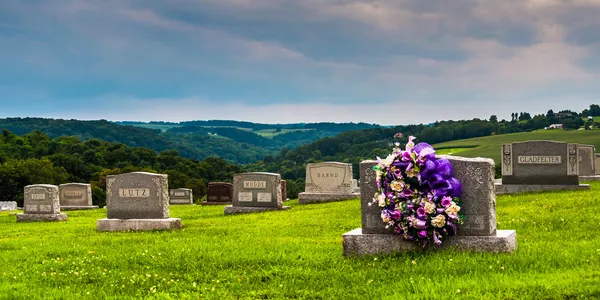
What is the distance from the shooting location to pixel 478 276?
7586 mm

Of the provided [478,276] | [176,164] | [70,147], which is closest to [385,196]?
[478,276]

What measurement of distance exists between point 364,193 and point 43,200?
1770 centimetres

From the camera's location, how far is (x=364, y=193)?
379 inches

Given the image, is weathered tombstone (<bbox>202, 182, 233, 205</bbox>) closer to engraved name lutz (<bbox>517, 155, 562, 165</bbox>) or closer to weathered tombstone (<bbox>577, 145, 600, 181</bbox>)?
weathered tombstone (<bbox>577, 145, 600, 181</bbox>)

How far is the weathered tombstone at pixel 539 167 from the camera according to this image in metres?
20.6

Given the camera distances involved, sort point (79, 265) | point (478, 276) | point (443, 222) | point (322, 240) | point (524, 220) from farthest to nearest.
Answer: point (524, 220), point (322, 240), point (79, 265), point (443, 222), point (478, 276)

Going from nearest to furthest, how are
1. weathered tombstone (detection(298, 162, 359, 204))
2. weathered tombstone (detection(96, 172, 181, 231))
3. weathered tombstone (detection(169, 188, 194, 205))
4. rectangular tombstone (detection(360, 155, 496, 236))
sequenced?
rectangular tombstone (detection(360, 155, 496, 236))
weathered tombstone (detection(96, 172, 181, 231))
weathered tombstone (detection(298, 162, 359, 204))
weathered tombstone (detection(169, 188, 194, 205))

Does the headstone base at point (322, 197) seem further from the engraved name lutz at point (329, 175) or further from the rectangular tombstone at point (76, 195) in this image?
the rectangular tombstone at point (76, 195)

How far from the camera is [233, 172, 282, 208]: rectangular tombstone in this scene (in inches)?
923

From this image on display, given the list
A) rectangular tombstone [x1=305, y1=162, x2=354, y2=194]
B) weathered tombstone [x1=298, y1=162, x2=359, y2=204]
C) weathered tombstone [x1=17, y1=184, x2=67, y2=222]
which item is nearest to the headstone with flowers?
weathered tombstone [x1=298, y1=162, x2=359, y2=204]

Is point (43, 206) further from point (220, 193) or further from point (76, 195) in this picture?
point (220, 193)

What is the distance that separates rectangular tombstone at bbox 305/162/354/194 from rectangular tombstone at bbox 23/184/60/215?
1014cm

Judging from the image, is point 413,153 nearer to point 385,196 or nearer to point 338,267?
point 385,196

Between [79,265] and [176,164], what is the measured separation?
73387 mm
